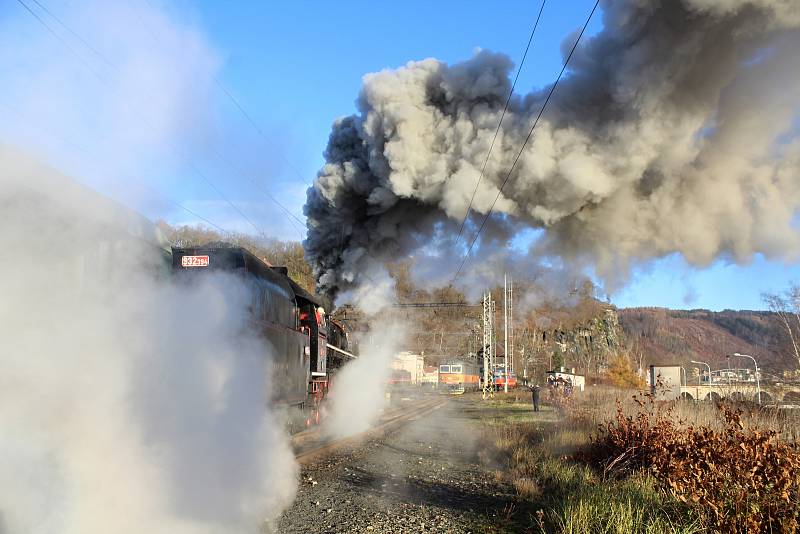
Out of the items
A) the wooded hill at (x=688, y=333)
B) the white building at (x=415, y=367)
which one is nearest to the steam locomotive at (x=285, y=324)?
the white building at (x=415, y=367)

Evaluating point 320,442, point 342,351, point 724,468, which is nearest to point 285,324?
point 320,442

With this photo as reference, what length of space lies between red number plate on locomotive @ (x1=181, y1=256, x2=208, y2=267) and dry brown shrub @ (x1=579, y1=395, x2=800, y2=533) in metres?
6.58

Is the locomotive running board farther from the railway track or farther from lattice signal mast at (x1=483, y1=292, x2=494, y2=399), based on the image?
lattice signal mast at (x1=483, y1=292, x2=494, y2=399)

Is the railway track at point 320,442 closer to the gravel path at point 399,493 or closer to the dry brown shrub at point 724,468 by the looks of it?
the gravel path at point 399,493

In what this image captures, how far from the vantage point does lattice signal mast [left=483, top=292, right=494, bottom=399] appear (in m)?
35.0

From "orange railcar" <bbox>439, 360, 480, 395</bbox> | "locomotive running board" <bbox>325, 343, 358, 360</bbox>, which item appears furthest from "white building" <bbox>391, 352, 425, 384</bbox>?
"locomotive running board" <bbox>325, 343, 358, 360</bbox>

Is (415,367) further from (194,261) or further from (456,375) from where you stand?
(194,261)

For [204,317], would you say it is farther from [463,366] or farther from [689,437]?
[463,366]

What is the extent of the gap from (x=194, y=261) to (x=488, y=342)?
99.9ft

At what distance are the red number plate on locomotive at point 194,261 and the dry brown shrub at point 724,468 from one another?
21.6 ft

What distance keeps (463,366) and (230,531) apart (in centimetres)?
6376

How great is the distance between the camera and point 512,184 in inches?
488

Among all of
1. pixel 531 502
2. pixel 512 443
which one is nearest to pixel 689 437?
pixel 531 502

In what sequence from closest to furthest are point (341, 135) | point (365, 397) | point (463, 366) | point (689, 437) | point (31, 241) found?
point (31, 241) < point (689, 437) < point (341, 135) < point (365, 397) < point (463, 366)
